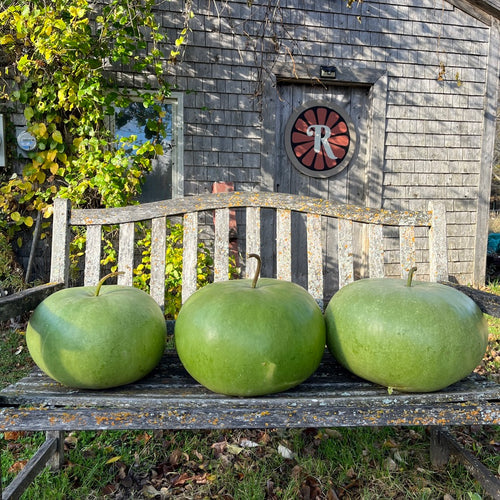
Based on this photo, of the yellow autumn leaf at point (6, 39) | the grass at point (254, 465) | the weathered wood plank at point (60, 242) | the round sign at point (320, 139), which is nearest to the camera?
the grass at point (254, 465)

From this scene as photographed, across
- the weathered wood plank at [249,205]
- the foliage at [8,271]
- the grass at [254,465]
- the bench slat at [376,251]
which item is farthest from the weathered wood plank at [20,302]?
the foliage at [8,271]

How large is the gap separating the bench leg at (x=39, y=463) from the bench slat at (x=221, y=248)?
0.95 meters

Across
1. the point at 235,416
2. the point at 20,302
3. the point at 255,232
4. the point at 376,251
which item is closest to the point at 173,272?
the point at 255,232

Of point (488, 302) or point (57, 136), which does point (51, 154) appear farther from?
point (488, 302)

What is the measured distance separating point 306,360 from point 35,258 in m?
3.70

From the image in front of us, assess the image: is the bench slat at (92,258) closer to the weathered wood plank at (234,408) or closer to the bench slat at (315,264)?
the weathered wood plank at (234,408)

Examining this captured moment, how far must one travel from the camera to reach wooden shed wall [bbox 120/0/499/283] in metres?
4.46

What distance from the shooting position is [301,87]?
15.7 ft

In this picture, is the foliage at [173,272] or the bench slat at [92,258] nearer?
the bench slat at [92,258]

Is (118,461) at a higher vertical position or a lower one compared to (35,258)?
lower

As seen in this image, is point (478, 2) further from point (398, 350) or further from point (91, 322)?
point (91, 322)

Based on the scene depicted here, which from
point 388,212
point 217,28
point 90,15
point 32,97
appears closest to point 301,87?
point 217,28

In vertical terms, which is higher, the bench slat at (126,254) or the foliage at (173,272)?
the bench slat at (126,254)

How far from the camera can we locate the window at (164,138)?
4406mm
